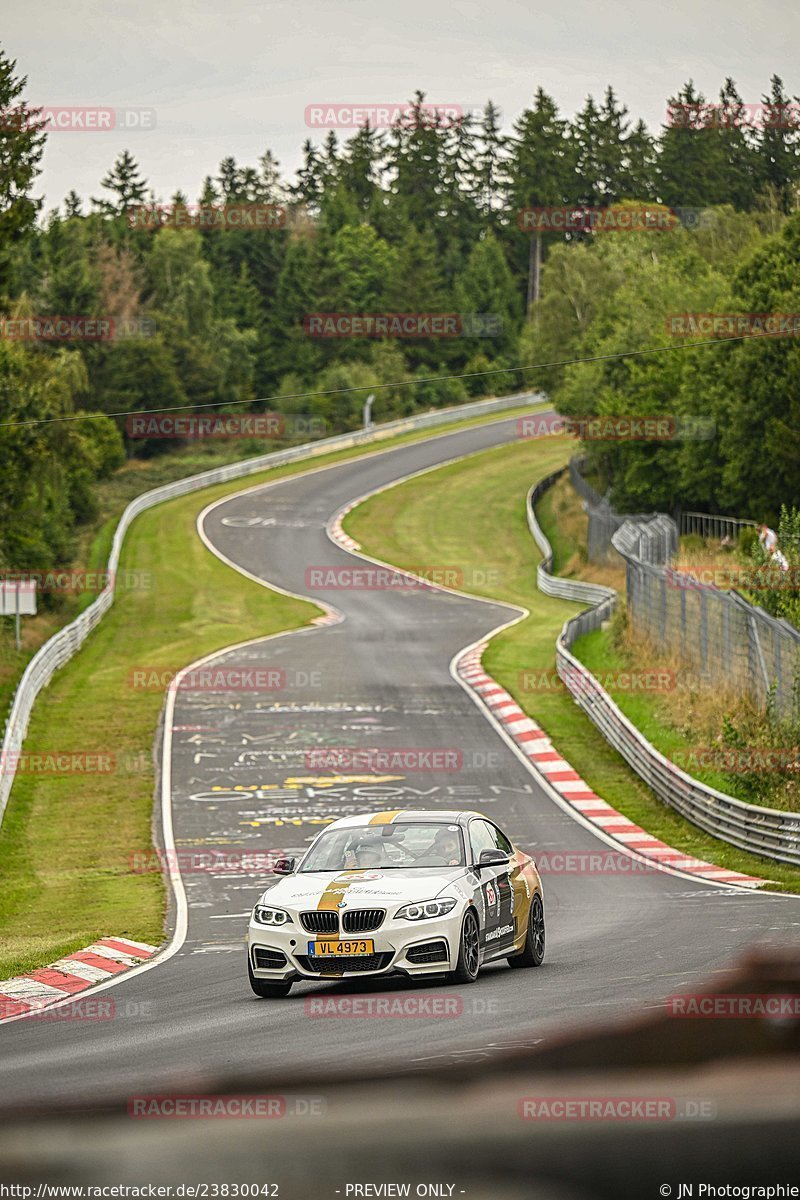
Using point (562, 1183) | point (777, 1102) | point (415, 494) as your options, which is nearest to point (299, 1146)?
point (562, 1183)

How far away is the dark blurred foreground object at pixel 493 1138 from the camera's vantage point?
13.3 ft

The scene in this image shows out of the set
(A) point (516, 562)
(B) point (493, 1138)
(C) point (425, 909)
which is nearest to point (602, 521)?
(A) point (516, 562)

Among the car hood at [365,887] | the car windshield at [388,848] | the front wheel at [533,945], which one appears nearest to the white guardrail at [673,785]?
the front wheel at [533,945]

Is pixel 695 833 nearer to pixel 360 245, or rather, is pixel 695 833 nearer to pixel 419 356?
pixel 419 356

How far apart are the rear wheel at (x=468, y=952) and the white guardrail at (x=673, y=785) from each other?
965cm

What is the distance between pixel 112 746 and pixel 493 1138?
29313mm

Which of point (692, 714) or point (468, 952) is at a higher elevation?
point (468, 952)

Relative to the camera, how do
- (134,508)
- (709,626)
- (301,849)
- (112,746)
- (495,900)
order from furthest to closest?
(134,508) → (112,746) → (709,626) → (301,849) → (495,900)

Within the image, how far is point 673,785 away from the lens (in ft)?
85.8

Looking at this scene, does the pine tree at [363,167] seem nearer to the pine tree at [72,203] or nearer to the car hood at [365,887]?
the pine tree at [72,203]

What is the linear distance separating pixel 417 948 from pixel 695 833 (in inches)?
528

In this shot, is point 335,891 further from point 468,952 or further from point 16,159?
point 16,159

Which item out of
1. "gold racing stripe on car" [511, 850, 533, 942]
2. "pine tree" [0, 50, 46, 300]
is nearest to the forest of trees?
"pine tree" [0, 50, 46, 300]

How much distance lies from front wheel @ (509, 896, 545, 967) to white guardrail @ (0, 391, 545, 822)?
14234 mm
